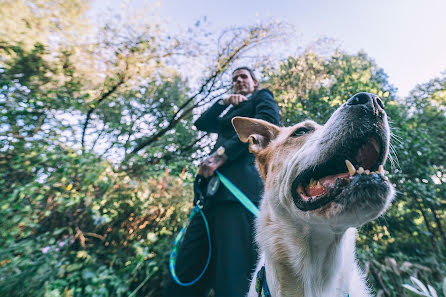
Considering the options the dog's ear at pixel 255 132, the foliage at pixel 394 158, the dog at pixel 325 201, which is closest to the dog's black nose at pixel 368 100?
the dog at pixel 325 201

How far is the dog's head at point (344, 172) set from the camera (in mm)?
1032

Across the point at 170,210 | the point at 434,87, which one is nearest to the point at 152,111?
the point at 170,210

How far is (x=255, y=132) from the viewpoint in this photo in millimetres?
2170

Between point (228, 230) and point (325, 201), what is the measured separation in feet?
4.23

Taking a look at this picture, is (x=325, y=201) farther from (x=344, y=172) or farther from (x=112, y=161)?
(x=112, y=161)

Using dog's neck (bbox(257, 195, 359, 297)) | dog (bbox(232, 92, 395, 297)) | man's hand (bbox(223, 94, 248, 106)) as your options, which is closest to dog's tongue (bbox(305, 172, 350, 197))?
dog (bbox(232, 92, 395, 297))

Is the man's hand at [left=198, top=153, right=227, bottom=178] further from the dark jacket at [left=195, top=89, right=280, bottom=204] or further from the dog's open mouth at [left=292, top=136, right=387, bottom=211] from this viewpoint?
the dog's open mouth at [left=292, top=136, right=387, bottom=211]

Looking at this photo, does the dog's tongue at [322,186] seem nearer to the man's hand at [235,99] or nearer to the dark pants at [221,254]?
the dark pants at [221,254]

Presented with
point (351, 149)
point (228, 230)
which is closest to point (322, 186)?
point (351, 149)

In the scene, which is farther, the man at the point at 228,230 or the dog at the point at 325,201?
the man at the point at 228,230

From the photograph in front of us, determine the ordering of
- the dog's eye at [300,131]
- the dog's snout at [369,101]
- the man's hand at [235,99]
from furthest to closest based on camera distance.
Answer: the man's hand at [235,99], the dog's eye at [300,131], the dog's snout at [369,101]

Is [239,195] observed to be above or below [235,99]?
below

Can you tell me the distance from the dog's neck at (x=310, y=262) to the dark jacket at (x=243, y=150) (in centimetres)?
83

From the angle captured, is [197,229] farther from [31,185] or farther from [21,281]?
[31,185]
